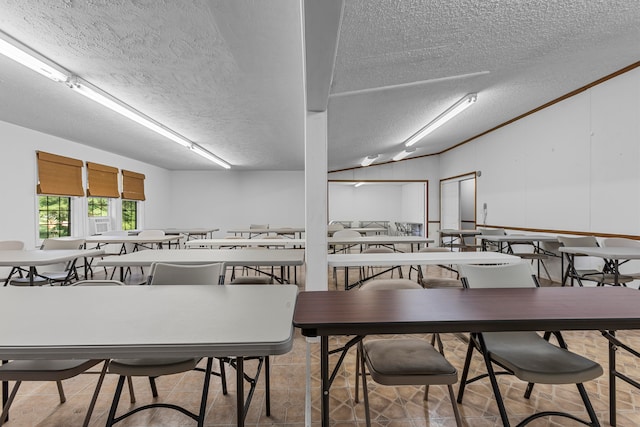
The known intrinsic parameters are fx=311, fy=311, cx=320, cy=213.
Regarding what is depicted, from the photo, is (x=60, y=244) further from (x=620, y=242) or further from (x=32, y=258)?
(x=620, y=242)

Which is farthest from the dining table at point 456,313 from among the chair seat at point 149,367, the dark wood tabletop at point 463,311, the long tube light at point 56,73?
the long tube light at point 56,73

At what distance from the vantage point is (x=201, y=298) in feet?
5.80

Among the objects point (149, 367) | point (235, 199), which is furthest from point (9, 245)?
point (235, 199)

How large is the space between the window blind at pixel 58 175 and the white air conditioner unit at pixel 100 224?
2.81 feet

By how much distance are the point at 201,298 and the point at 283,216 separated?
948 cm

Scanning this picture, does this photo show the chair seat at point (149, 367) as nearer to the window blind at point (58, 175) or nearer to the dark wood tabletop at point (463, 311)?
the dark wood tabletop at point (463, 311)

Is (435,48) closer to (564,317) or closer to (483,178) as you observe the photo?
(564,317)

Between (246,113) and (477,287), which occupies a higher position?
(246,113)

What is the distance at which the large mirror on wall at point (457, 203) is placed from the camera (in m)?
9.31

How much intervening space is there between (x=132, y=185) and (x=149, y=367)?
27.0 feet

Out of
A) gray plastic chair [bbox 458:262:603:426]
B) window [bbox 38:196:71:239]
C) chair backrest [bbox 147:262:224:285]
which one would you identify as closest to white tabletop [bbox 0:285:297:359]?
chair backrest [bbox 147:262:224:285]

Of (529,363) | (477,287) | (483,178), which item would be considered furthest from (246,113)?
(483,178)

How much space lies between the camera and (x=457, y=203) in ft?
30.8

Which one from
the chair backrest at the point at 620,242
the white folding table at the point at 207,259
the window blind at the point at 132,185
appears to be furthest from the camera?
the window blind at the point at 132,185
